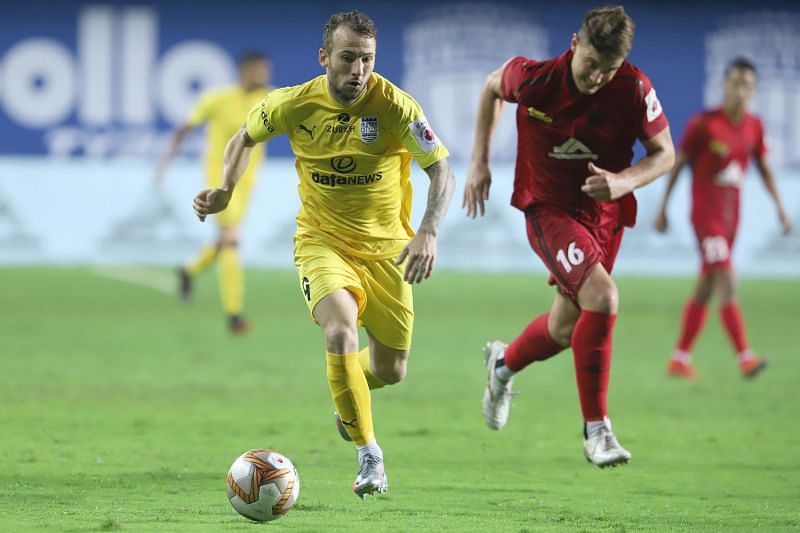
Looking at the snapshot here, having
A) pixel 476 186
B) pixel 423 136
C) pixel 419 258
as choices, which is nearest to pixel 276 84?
pixel 476 186

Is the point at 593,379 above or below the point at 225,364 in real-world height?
above

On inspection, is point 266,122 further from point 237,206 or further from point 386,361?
point 237,206

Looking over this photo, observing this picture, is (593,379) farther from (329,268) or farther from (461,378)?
(461,378)

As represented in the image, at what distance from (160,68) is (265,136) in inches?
590

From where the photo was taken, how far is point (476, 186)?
6695mm

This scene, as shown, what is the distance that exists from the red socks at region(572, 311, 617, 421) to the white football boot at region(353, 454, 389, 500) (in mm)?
1186

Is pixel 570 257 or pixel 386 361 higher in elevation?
pixel 570 257

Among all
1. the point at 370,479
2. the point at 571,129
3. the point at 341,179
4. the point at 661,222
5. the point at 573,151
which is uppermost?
the point at 571,129

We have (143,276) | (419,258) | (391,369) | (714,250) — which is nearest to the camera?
(419,258)

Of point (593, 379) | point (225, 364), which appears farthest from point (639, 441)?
point (225, 364)

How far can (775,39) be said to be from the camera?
21.8 metres

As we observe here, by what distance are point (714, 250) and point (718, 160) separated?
807mm

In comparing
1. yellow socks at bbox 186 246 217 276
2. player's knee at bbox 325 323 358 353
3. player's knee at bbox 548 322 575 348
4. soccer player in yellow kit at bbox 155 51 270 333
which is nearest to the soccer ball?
player's knee at bbox 325 323 358 353

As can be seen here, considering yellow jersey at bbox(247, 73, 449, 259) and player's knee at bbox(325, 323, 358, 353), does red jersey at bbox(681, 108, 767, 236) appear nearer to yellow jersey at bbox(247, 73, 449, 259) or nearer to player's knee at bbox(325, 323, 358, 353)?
yellow jersey at bbox(247, 73, 449, 259)
